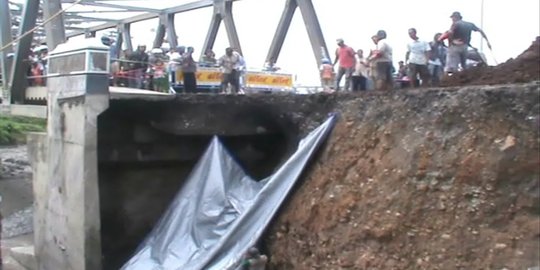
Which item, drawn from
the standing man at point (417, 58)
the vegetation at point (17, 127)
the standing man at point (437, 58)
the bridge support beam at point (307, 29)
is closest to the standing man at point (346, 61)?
the standing man at point (437, 58)

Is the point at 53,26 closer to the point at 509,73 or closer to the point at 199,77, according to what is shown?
the point at 199,77

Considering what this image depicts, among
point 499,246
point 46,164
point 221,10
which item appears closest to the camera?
point 499,246

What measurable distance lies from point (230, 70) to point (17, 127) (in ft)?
28.9

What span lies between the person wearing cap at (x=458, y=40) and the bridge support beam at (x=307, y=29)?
16.4 metres

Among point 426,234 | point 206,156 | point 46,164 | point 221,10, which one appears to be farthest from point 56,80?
point 221,10

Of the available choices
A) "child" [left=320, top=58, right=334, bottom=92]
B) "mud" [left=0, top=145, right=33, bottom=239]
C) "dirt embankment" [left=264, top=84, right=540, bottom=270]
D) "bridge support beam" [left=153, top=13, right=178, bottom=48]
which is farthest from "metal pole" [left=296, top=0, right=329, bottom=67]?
"dirt embankment" [left=264, top=84, right=540, bottom=270]

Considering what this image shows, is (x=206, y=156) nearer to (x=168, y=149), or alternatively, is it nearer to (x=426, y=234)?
(x=168, y=149)

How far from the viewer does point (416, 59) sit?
1191cm

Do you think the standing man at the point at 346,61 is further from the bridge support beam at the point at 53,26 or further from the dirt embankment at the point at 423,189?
the bridge support beam at the point at 53,26

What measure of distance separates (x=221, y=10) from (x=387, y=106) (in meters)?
28.3

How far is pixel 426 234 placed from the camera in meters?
6.15

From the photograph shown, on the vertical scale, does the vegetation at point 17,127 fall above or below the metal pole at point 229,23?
below

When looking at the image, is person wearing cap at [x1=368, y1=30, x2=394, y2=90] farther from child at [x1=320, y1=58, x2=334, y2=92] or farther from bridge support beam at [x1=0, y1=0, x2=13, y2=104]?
bridge support beam at [x1=0, y1=0, x2=13, y2=104]

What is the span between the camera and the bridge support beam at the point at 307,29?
97.0 ft
